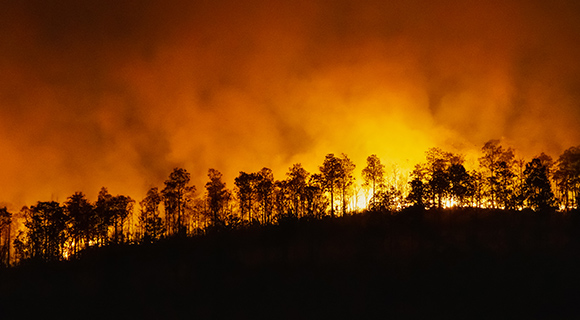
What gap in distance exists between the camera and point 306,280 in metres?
18.2

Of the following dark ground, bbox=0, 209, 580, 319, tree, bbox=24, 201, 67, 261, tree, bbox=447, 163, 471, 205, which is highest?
tree, bbox=447, 163, 471, 205

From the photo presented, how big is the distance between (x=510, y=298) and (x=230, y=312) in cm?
961

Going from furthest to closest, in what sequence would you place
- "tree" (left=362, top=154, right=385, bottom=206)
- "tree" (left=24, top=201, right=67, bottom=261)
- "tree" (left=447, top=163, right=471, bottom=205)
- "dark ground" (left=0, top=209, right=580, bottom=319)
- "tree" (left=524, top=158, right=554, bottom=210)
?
1. "tree" (left=362, top=154, right=385, bottom=206)
2. "tree" (left=447, top=163, right=471, bottom=205)
3. "tree" (left=24, top=201, right=67, bottom=261)
4. "tree" (left=524, top=158, right=554, bottom=210)
5. "dark ground" (left=0, top=209, right=580, bottom=319)

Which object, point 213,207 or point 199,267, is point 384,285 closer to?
point 199,267

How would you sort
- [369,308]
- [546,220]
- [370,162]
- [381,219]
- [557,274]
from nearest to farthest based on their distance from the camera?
[369,308]
[557,274]
[381,219]
[546,220]
[370,162]

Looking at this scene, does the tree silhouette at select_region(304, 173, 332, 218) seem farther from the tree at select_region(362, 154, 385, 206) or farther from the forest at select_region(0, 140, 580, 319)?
the forest at select_region(0, 140, 580, 319)

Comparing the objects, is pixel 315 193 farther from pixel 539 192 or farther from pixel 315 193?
pixel 539 192

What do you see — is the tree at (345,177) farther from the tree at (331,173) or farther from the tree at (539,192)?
the tree at (539,192)

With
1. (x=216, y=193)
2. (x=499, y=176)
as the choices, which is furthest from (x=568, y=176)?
(x=216, y=193)

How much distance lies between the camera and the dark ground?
53.6 feet

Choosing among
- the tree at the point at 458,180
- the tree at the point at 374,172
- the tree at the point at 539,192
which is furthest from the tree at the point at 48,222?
the tree at the point at 539,192

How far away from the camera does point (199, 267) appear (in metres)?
20.1

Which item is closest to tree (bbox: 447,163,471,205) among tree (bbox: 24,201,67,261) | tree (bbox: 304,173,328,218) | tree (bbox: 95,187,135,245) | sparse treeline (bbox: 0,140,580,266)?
sparse treeline (bbox: 0,140,580,266)

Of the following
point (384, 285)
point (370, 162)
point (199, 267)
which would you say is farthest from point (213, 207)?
point (384, 285)
